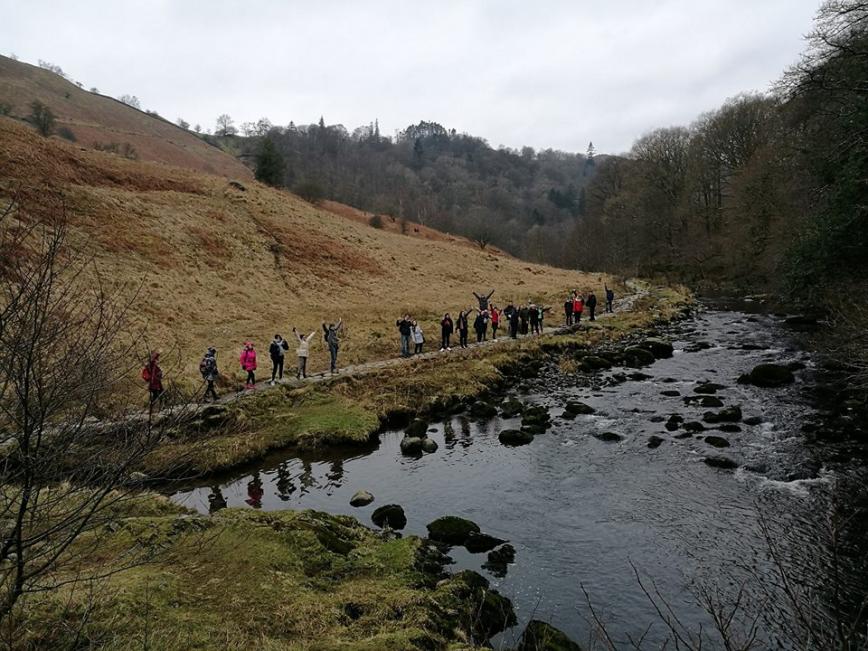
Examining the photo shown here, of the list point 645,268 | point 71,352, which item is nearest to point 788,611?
point 71,352

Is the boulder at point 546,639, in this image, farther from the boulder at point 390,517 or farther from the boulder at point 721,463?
the boulder at point 721,463

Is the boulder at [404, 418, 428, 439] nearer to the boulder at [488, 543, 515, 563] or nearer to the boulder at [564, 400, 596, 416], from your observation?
the boulder at [564, 400, 596, 416]

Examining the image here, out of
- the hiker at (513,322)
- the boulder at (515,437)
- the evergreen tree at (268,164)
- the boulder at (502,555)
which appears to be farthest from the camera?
the evergreen tree at (268,164)

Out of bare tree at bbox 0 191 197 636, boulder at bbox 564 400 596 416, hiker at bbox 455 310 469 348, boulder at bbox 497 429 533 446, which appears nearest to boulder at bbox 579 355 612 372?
hiker at bbox 455 310 469 348

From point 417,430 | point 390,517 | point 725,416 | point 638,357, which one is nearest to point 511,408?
point 417,430

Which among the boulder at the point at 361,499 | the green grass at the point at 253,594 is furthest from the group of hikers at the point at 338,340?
the green grass at the point at 253,594

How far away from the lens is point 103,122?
10394 cm

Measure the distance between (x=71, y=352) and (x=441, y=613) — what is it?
6042mm

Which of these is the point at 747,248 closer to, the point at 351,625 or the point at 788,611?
the point at 788,611

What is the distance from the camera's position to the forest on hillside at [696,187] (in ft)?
66.1

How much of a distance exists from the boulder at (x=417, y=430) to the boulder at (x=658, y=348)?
14.3 meters

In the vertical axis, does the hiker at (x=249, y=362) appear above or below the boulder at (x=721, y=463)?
above

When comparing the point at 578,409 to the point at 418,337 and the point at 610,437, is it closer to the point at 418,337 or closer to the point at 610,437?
the point at 610,437

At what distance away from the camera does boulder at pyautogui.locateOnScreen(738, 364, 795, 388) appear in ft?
65.8
